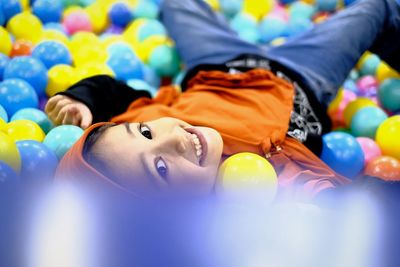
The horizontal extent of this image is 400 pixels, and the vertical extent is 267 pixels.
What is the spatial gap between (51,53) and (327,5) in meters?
0.93

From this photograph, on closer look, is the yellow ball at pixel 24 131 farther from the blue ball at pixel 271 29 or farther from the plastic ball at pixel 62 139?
the blue ball at pixel 271 29

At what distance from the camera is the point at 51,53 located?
127cm

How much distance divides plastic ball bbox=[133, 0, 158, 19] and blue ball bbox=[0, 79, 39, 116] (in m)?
0.63

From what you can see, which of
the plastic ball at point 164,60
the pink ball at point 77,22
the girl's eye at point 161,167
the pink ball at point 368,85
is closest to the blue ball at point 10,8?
the pink ball at point 77,22

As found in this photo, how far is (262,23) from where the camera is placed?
1.67 metres

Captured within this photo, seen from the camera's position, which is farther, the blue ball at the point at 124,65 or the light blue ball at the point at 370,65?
the light blue ball at the point at 370,65

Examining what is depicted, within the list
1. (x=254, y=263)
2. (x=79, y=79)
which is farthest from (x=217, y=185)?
(x=79, y=79)

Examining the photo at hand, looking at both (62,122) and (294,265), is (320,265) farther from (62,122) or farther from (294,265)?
(62,122)

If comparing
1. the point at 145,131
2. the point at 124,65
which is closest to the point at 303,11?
the point at 124,65

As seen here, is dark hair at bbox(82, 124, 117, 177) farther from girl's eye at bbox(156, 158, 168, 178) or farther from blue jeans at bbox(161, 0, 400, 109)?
blue jeans at bbox(161, 0, 400, 109)

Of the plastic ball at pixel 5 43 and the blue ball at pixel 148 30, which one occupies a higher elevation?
the plastic ball at pixel 5 43

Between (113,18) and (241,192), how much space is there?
1.01 m

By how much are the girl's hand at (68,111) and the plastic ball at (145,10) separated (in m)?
0.68

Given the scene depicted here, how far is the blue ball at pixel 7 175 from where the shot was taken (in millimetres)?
734
